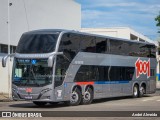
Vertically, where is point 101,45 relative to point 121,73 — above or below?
above

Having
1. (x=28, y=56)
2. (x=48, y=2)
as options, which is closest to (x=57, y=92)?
(x=28, y=56)

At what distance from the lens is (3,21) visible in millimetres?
35125

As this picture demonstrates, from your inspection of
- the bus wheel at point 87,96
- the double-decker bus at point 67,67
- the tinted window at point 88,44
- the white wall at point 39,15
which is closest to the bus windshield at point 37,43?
the double-decker bus at point 67,67

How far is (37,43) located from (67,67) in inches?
78.8

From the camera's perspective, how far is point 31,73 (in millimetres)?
22328

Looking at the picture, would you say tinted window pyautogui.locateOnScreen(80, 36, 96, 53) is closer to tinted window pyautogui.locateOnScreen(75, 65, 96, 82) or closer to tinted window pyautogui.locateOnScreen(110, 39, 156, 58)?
tinted window pyautogui.locateOnScreen(75, 65, 96, 82)

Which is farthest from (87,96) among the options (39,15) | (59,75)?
(39,15)

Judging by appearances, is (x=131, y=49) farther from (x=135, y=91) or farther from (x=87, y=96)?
(x=87, y=96)

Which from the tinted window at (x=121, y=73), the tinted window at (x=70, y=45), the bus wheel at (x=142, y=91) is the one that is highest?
the tinted window at (x=70, y=45)

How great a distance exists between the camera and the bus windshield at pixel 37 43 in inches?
871

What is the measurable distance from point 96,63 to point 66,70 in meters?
3.46

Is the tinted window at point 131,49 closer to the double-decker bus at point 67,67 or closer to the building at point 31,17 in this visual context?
the double-decker bus at point 67,67

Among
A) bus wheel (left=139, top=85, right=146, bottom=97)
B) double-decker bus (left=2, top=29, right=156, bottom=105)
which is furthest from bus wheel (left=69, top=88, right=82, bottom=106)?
bus wheel (left=139, top=85, right=146, bottom=97)

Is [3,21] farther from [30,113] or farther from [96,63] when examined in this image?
[30,113]
